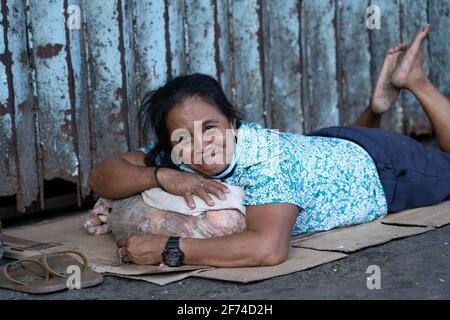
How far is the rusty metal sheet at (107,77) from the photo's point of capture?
4641 millimetres

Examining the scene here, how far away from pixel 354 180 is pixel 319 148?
22 centimetres

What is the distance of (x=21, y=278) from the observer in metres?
3.51

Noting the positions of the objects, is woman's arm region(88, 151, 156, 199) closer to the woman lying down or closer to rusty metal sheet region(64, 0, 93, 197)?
the woman lying down

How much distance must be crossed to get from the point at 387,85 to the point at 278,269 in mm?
1897

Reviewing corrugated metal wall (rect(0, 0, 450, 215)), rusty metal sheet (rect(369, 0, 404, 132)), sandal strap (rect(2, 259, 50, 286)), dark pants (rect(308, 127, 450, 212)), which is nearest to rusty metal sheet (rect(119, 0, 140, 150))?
corrugated metal wall (rect(0, 0, 450, 215))

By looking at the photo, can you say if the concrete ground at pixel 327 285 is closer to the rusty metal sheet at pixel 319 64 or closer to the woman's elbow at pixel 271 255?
the woman's elbow at pixel 271 255

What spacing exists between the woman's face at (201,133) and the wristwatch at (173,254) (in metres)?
0.37

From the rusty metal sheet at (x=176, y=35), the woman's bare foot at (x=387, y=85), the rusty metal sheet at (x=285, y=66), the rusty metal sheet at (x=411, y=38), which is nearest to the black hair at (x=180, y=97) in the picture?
the rusty metal sheet at (x=176, y=35)

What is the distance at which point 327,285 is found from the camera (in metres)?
3.31

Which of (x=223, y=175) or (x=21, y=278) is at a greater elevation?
(x=223, y=175)

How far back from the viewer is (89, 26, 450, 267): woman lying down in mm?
3535

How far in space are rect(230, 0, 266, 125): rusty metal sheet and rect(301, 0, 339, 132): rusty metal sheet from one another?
0.37 meters
